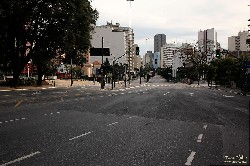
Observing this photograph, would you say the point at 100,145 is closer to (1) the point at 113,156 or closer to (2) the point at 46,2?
(1) the point at 113,156

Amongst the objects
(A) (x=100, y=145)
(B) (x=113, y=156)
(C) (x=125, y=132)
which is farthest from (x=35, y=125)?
(B) (x=113, y=156)

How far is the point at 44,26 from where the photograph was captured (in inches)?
1736

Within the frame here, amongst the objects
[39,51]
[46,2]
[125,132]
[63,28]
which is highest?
[46,2]

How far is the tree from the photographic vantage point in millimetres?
41438

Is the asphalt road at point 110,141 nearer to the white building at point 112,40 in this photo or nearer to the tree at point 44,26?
the tree at point 44,26

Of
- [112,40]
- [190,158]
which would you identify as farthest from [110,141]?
[112,40]

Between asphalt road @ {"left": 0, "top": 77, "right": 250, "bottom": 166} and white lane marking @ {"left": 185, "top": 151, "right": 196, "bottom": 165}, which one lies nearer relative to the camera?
white lane marking @ {"left": 185, "top": 151, "right": 196, "bottom": 165}

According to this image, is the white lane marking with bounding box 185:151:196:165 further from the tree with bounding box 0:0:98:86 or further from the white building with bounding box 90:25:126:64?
the white building with bounding box 90:25:126:64

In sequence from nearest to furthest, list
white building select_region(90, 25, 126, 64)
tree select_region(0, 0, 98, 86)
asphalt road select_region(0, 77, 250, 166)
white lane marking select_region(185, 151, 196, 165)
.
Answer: white lane marking select_region(185, 151, 196, 165) < asphalt road select_region(0, 77, 250, 166) < tree select_region(0, 0, 98, 86) < white building select_region(90, 25, 126, 64)

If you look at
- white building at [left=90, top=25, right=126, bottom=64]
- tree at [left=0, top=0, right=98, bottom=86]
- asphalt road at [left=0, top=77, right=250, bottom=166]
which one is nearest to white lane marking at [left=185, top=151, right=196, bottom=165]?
asphalt road at [left=0, top=77, right=250, bottom=166]

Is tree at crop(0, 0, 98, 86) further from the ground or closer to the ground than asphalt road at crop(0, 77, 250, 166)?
further from the ground

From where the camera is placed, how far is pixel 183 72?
130375 mm

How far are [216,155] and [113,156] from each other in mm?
2662

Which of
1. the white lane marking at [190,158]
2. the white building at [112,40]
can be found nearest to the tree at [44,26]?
the white lane marking at [190,158]
